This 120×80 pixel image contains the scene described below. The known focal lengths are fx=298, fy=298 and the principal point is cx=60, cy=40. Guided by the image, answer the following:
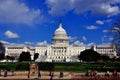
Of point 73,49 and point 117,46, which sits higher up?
point 73,49

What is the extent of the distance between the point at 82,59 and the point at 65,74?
10352 centimetres

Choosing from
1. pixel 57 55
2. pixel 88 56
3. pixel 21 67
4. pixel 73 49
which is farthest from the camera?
pixel 73 49

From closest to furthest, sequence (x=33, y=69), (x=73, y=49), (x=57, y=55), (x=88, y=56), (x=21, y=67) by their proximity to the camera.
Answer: (x=33, y=69)
(x=21, y=67)
(x=88, y=56)
(x=57, y=55)
(x=73, y=49)

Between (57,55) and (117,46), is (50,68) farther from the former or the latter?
(57,55)

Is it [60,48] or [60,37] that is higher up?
[60,37]

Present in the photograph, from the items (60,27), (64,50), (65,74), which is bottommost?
(65,74)

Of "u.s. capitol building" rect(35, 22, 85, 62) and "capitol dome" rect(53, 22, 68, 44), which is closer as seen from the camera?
"u.s. capitol building" rect(35, 22, 85, 62)

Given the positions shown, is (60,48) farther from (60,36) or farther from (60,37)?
(60,36)

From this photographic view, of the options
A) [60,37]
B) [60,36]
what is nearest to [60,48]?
[60,37]

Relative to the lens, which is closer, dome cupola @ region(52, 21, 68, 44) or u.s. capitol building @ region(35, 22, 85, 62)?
u.s. capitol building @ region(35, 22, 85, 62)

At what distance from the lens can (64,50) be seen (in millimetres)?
188250

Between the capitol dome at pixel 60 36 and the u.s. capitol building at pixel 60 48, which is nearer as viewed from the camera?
the u.s. capitol building at pixel 60 48

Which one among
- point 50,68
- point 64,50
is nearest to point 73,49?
point 64,50

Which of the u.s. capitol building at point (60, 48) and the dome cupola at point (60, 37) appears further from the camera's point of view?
A: the dome cupola at point (60, 37)
